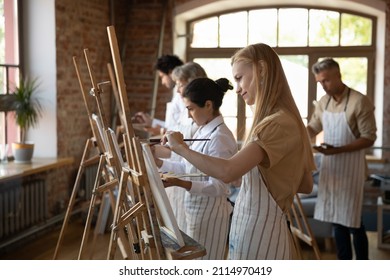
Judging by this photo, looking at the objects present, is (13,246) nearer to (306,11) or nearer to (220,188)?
(220,188)

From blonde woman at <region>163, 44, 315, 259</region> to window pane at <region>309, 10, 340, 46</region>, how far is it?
467 cm

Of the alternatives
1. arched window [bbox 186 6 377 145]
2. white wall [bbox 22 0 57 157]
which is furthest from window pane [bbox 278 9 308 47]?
white wall [bbox 22 0 57 157]

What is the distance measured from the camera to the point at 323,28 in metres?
6.76

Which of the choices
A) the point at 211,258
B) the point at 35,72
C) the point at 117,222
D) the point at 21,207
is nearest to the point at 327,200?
the point at 211,258

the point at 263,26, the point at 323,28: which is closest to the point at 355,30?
the point at 323,28

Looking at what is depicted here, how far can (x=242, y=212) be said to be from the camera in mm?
2281

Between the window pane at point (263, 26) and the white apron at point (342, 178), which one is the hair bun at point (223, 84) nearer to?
the white apron at point (342, 178)

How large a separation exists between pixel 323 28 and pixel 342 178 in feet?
9.90

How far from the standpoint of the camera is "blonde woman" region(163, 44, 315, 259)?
207cm

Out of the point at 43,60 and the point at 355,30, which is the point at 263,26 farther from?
the point at 43,60

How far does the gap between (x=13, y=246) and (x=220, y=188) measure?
2.78 metres

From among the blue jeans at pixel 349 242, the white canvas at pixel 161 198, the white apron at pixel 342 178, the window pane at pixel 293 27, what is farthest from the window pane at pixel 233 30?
the white canvas at pixel 161 198

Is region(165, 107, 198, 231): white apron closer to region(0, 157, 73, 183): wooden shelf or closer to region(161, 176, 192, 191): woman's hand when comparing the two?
region(161, 176, 192, 191): woman's hand

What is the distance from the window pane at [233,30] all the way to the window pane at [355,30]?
1.05 m
